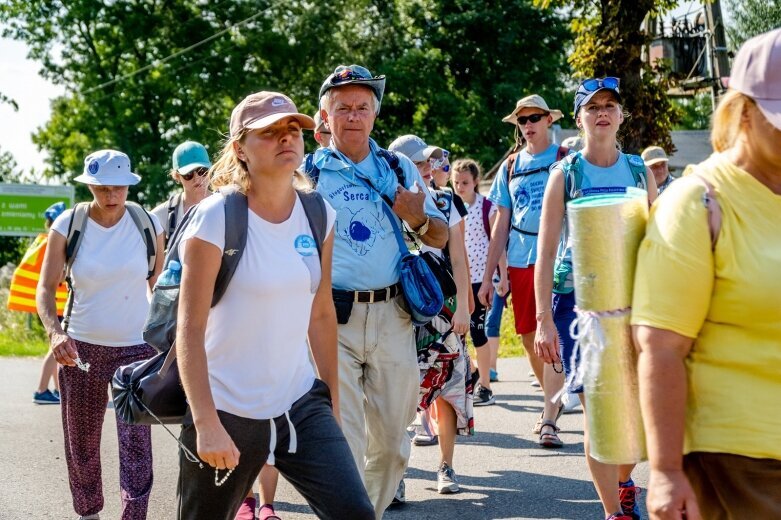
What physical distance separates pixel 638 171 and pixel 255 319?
2605 millimetres

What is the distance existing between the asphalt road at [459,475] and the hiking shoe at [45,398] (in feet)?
3.27

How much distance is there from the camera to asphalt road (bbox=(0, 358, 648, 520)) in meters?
6.55

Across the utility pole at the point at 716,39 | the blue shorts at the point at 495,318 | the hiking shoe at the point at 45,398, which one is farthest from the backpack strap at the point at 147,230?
the utility pole at the point at 716,39

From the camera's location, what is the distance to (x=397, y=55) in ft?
142

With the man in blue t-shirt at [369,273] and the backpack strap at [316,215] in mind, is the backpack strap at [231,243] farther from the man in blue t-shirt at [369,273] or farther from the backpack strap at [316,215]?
the man in blue t-shirt at [369,273]

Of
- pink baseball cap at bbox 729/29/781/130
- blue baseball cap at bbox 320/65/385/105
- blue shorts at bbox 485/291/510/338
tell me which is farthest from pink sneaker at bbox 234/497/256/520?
blue shorts at bbox 485/291/510/338

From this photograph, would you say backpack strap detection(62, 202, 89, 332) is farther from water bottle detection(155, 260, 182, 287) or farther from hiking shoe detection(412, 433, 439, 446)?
hiking shoe detection(412, 433, 439, 446)

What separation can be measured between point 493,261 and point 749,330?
5.05m

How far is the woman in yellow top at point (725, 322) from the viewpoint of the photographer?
2.76 meters

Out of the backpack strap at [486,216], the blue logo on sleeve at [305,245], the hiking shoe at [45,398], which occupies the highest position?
the blue logo on sleeve at [305,245]

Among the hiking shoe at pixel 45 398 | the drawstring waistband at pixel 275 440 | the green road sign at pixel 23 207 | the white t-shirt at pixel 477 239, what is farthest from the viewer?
the green road sign at pixel 23 207

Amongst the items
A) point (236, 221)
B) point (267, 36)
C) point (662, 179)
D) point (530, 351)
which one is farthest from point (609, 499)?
point (267, 36)

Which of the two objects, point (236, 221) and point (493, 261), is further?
point (493, 261)

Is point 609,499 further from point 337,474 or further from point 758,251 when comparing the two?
point 758,251
